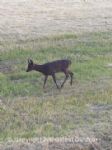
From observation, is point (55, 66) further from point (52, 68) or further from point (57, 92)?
point (57, 92)

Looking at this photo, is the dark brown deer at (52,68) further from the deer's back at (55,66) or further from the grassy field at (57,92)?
the grassy field at (57,92)

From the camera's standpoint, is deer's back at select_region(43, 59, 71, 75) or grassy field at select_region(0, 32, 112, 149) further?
deer's back at select_region(43, 59, 71, 75)

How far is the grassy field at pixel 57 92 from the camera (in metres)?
13.1

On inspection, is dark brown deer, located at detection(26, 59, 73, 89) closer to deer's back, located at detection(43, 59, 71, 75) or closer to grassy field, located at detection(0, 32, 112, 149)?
deer's back, located at detection(43, 59, 71, 75)

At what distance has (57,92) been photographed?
58.0 ft

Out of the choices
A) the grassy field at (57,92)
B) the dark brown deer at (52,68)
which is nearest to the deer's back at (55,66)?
the dark brown deer at (52,68)

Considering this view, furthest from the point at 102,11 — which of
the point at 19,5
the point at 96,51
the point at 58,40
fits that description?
the point at 96,51

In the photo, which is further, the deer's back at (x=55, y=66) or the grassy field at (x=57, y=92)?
the deer's back at (x=55, y=66)

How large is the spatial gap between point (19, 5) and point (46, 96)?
24.8m

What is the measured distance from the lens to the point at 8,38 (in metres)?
27.6

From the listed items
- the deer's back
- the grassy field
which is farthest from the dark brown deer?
the grassy field

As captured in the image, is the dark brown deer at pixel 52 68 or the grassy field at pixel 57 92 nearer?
the grassy field at pixel 57 92

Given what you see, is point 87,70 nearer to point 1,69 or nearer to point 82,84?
point 82,84

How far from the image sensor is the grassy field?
13.1 metres
